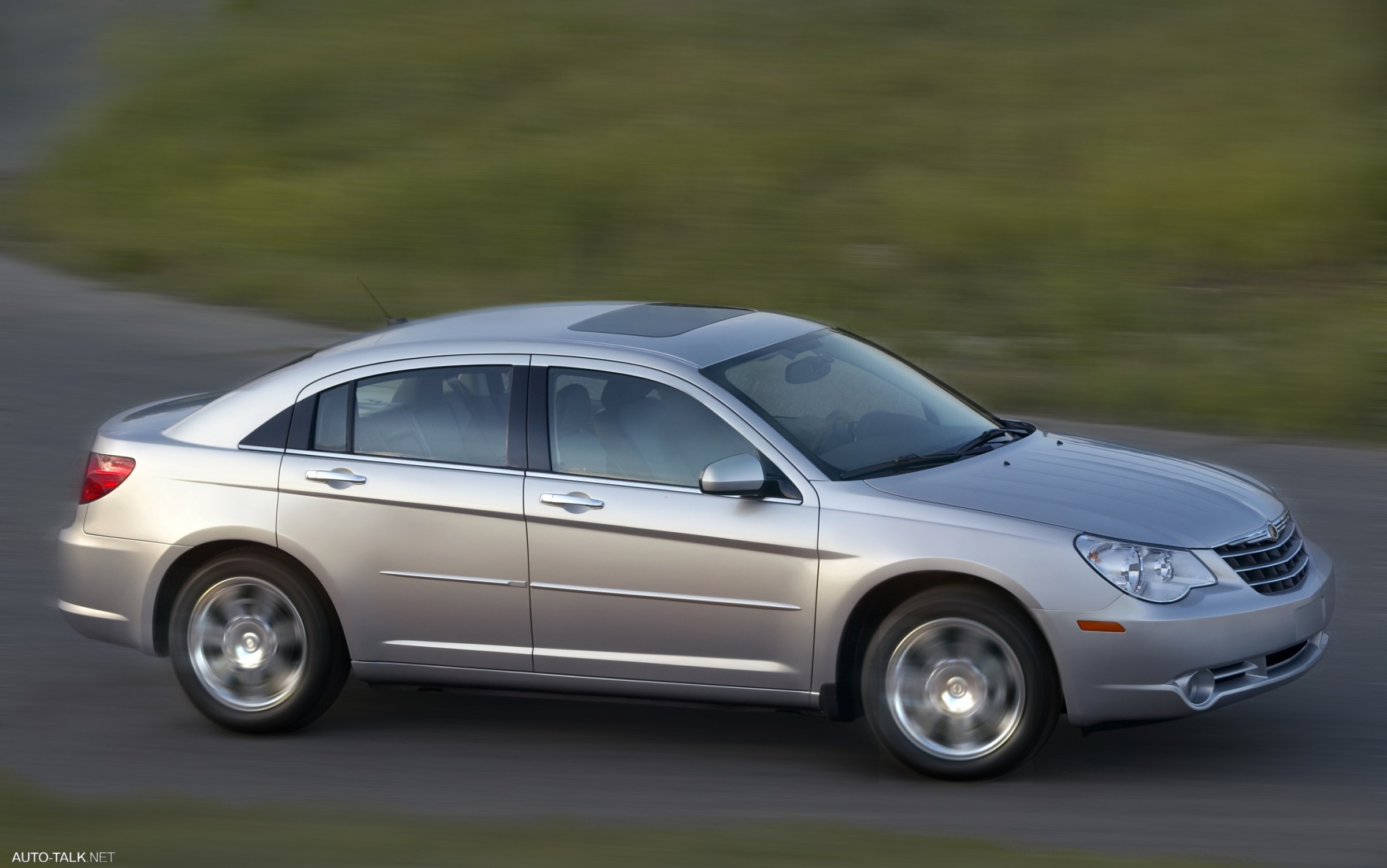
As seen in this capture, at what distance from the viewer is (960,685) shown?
577cm

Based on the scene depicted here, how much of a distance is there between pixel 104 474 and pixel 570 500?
203 cm

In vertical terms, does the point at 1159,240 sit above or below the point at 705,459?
above

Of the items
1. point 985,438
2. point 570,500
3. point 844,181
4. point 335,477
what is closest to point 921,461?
point 985,438

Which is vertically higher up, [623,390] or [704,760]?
[623,390]

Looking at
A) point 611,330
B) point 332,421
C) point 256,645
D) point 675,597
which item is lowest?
point 256,645

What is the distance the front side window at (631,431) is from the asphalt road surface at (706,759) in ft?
3.00

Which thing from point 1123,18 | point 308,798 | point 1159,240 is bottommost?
point 308,798

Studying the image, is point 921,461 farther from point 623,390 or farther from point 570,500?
point 570,500

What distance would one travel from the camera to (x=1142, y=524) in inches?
228

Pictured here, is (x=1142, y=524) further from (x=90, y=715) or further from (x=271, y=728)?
(x=90, y=715)

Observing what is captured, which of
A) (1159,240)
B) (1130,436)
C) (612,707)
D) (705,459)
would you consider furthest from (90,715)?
(1159,240)

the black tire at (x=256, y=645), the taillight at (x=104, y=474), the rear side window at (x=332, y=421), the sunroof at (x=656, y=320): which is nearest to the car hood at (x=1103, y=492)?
the sunroof at (x=656, y=320)

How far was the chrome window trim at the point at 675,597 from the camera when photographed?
5934 mm

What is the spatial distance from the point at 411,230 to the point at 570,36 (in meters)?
6.57
